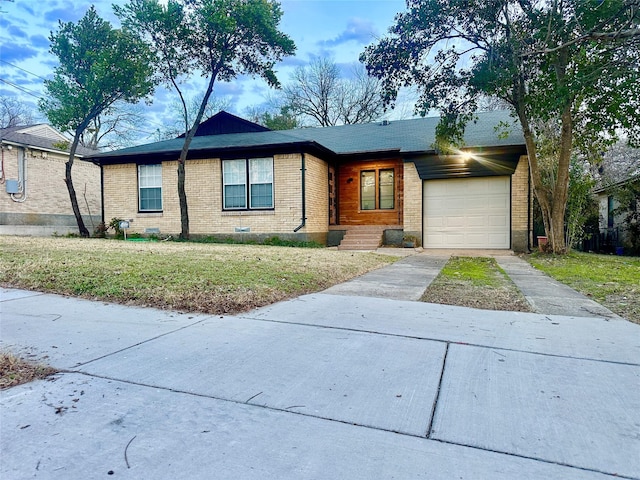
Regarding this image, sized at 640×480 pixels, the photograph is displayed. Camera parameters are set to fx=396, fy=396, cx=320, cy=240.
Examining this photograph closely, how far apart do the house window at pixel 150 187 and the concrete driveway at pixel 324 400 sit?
37.7 feet

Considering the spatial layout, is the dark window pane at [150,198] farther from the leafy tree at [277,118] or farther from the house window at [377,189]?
the leafy tree at [277,118]

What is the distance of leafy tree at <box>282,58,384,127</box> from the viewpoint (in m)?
30.8

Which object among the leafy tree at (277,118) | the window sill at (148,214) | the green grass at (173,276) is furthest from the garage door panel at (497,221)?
the leafy tree at (277,118)

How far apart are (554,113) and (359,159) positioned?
692 centimetres

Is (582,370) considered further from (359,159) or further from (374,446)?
(359,159)

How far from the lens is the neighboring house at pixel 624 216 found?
14453mm

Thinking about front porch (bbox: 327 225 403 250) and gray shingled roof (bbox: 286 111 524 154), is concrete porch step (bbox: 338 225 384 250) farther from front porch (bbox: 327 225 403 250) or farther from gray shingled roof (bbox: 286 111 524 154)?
gray shingled roof (bbox: 286 111 524 154)

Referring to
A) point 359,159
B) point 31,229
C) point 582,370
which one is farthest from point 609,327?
point 31,229

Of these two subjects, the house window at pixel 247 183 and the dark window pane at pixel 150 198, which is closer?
the house window at pixel 247 183

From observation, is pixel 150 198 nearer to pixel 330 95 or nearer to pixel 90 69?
pixel 90 69

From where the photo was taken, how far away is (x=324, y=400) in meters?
2.40

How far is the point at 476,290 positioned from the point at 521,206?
812 cm

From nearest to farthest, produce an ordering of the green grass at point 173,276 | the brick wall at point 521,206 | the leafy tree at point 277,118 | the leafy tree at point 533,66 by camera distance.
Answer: the green grass at point 173,276, the leafy tree at point 533,66, the brick wall at point 521,206, the leafy tree at point 277,118

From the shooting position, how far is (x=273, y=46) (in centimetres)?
1405
